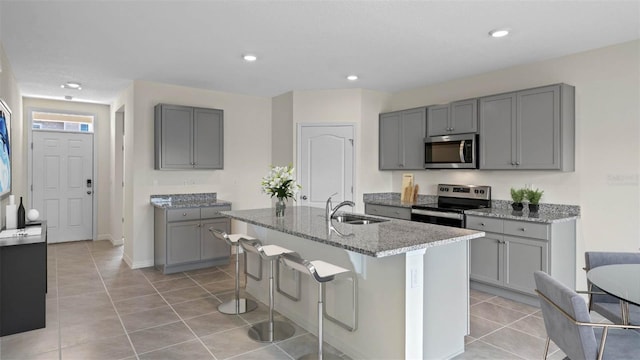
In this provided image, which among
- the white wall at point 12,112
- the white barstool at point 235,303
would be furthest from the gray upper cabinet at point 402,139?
the white wall at point 12,112

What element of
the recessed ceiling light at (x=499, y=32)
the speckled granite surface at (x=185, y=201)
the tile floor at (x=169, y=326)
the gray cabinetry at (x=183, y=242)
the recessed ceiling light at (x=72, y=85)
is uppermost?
the recessed ceiling light at (x=72, y=85)

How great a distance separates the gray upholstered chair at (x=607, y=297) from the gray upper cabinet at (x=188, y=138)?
464 cm

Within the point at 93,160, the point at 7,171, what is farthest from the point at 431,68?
the point at 93,160

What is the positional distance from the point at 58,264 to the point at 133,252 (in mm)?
1180

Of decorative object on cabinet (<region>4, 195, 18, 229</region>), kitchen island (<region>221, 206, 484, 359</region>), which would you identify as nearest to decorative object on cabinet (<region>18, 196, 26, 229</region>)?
decorative object on cabinet (<region>4, 195, 18, 229</region>)

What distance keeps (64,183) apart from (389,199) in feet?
19.1

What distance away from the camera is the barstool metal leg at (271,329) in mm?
3043

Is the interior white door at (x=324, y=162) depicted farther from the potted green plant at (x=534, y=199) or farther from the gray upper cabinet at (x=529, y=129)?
the potted green plant at (x=534, y=199)

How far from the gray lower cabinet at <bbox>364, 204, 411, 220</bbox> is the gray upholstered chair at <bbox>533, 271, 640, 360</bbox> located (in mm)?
2912

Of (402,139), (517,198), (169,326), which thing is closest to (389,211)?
(402,139)

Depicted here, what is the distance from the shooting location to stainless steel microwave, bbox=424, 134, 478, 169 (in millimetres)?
4539

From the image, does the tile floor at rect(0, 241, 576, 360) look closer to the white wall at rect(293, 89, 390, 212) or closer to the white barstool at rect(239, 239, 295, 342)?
the white barstool at rect(239, 239, 295, 342)

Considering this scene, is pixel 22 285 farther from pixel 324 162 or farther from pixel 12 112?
pixel 324 162

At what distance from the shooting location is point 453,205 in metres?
4.80
